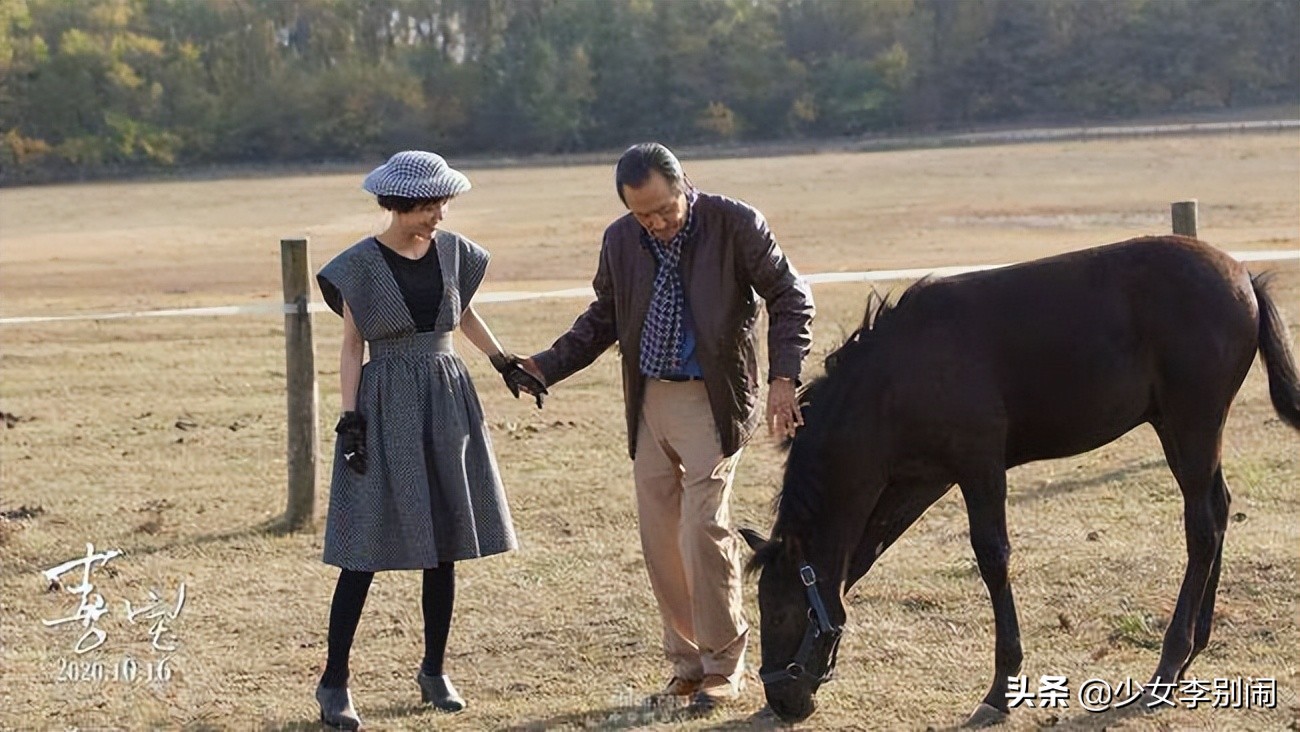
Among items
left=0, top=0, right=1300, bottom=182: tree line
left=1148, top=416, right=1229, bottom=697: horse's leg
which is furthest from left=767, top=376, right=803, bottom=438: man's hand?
left=0, top=0, right=1300, bottom=182: tree line

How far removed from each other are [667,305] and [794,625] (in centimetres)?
110

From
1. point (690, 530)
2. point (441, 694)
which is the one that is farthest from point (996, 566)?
point (441, 694)

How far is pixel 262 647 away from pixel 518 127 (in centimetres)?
5831

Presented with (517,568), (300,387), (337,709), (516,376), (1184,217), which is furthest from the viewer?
(1184,217)

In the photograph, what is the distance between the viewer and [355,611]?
5285mm

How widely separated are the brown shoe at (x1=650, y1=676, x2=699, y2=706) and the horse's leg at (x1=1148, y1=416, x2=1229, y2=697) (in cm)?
149

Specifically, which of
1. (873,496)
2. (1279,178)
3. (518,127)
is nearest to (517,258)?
(1279,178)

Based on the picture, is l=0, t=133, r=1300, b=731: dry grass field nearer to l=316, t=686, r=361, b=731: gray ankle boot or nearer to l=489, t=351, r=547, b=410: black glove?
l=316, t=686, r=361, b=731: gray ankle boot

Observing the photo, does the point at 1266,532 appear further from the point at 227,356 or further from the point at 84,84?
the point at 84,84

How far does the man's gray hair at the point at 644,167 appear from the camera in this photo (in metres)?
4.93

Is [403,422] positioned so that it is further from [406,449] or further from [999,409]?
[999,409]

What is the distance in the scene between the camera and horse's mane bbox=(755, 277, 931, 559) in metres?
5.02

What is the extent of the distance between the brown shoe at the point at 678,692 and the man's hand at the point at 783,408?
0.97 meters

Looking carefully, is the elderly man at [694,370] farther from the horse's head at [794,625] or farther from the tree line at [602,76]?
the tree line at [602,76]
